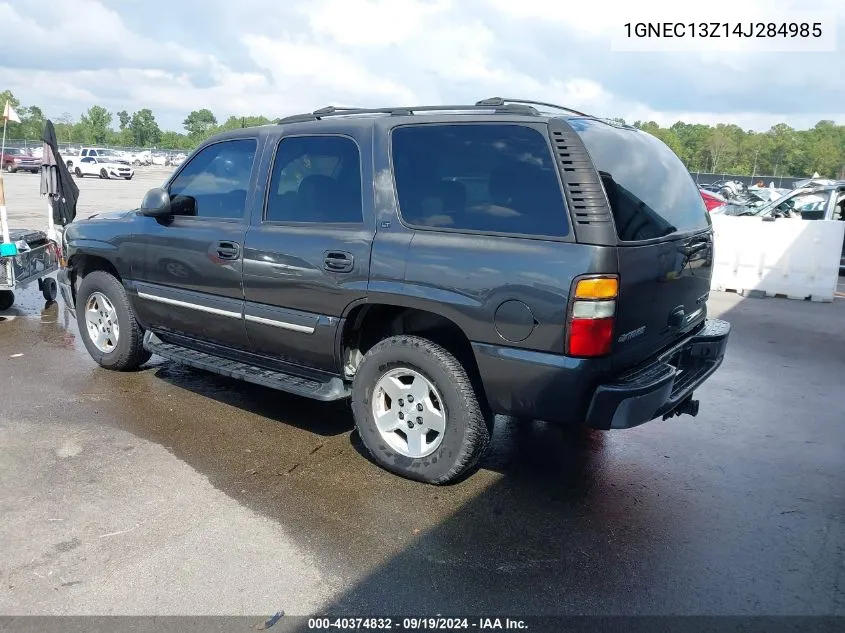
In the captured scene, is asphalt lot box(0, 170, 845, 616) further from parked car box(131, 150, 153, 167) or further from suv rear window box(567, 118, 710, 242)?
parked car box(131, 150, 153, 167)

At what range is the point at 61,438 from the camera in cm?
430

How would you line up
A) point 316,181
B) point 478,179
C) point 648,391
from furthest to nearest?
point 316,181 → point 478,179 → point 648,391

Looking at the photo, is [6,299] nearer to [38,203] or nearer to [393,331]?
[393,331]

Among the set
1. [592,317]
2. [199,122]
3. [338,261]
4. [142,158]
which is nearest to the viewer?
[592,317]

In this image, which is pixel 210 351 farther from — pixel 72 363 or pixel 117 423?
pixel 72 363

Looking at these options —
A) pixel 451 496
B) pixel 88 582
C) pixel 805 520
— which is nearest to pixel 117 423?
pixel 88 582

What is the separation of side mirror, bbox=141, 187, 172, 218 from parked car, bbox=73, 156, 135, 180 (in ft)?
120

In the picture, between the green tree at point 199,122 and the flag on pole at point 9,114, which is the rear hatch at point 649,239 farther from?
the green tree at point 199,122

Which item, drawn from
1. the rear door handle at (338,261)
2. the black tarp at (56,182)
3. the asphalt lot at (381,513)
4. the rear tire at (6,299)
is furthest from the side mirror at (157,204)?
the black tarp at (56,182)

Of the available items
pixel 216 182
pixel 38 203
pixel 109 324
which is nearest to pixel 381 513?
pixel 216 182

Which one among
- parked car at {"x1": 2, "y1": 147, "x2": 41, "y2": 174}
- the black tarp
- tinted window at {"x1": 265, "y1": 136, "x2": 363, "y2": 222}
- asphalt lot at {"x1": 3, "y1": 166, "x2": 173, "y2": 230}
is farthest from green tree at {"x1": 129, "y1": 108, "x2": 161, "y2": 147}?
tinted window at {"x1": 265, "y1": 136, "x2": 363, "y2": 222}

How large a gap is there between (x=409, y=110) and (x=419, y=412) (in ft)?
5.79

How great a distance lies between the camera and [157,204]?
4.71 m

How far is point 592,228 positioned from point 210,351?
2924 millimetres
